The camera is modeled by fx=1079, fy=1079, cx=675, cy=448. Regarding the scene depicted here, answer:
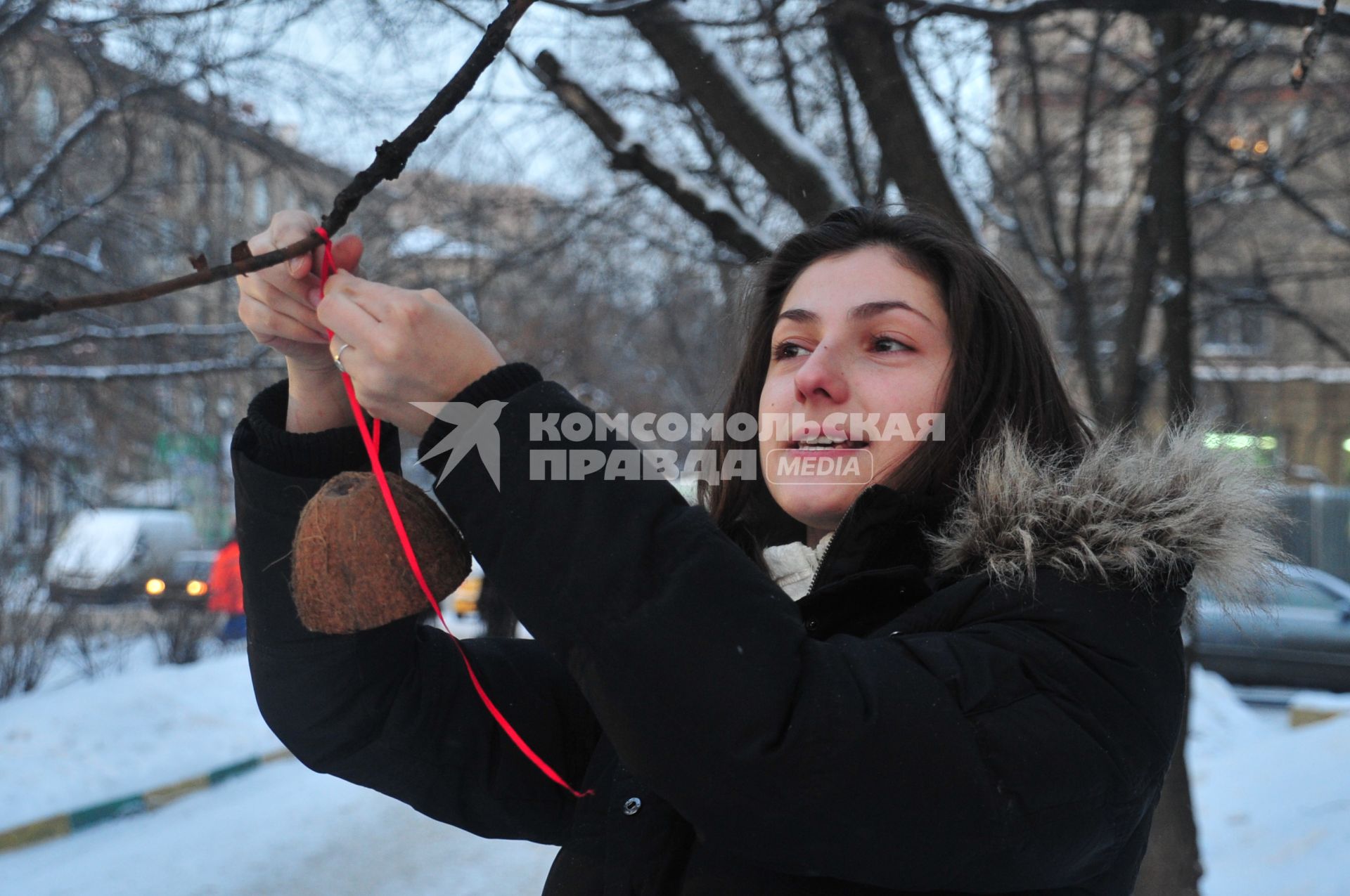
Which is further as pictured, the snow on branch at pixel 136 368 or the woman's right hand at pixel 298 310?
the snow on branch at pixel 136 368

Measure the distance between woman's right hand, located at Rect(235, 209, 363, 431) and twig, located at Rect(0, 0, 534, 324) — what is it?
2.3 inches

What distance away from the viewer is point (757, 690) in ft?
3.02

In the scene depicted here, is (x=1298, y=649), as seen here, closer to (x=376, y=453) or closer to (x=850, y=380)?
(x=850, y=380)

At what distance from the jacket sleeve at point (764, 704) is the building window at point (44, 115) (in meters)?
6.77

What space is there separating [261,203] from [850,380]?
8899mm

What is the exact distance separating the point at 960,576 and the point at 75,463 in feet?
28.9

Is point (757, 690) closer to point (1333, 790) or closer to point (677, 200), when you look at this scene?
point (677, 200)

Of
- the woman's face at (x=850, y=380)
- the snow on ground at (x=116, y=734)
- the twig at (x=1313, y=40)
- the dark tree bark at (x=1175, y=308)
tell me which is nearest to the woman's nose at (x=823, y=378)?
the woman's face at (x=850, y=380)

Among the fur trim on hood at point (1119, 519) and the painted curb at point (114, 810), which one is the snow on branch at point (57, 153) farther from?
the fur trim on hood at point (1119, 519)

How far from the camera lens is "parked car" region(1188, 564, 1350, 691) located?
1023 cm

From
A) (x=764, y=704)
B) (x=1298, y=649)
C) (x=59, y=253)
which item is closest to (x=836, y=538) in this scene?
(x=764, y=704)

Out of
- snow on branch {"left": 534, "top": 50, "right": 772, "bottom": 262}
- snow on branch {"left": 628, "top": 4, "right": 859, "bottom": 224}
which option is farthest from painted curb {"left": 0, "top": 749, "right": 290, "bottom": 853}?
snow on branch {"left": 628, "top": 4, "right": 859, "bottom": 224}

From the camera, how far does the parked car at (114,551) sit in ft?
27.1

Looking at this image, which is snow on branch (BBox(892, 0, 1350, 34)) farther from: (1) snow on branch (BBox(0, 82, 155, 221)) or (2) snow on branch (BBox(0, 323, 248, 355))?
(2) snow on branch (BBox(0, 323, 248, 355))
